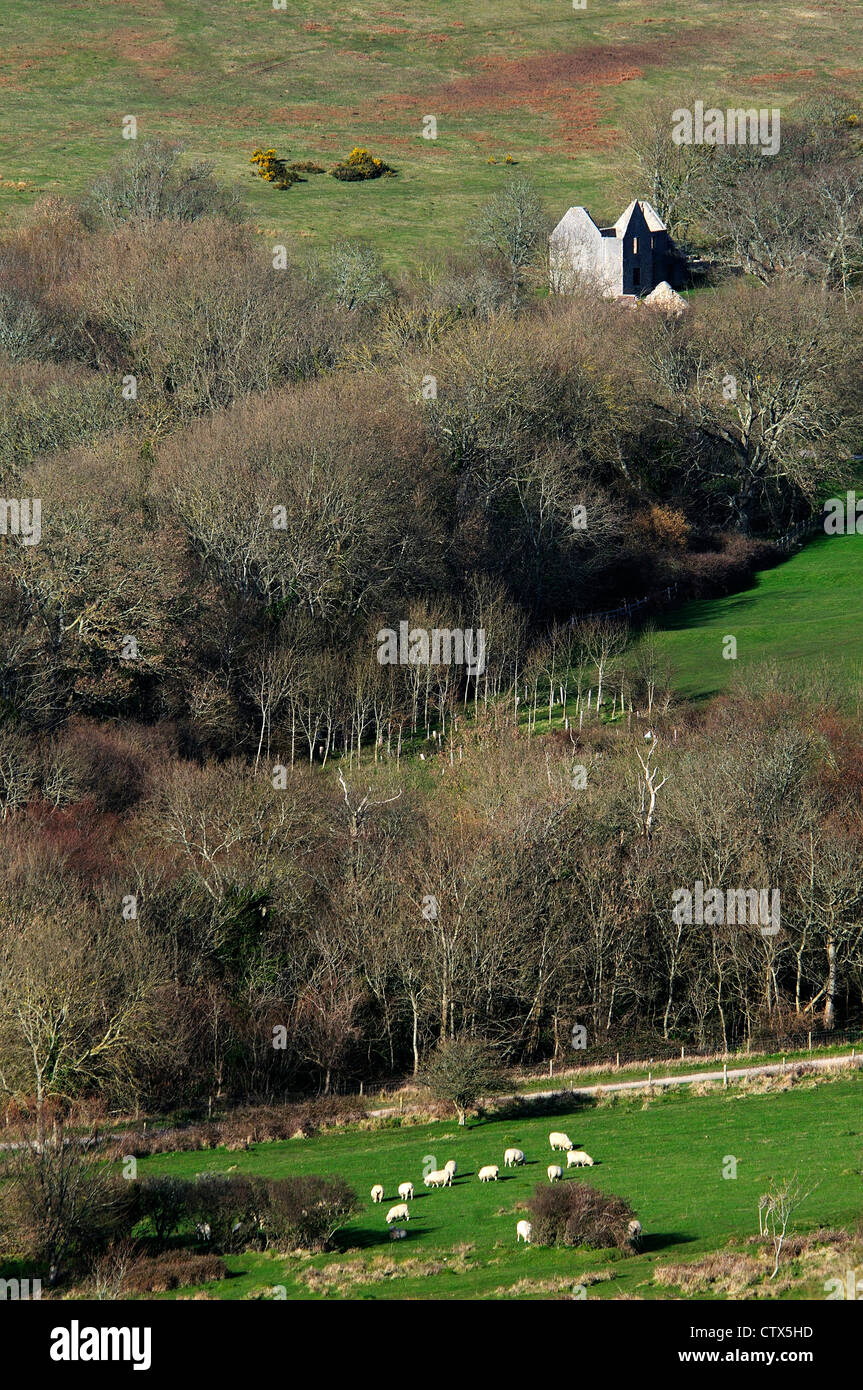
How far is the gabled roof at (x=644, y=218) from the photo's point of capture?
407ft

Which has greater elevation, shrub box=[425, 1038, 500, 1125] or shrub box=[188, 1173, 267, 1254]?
shrub box=[188, 1173, 267, 1254]

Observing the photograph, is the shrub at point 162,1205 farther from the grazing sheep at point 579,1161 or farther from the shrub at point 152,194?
the shrub at point 152,194

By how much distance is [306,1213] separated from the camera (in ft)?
119

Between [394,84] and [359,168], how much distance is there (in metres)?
21.6

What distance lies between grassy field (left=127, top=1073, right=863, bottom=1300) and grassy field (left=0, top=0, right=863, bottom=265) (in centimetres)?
9199

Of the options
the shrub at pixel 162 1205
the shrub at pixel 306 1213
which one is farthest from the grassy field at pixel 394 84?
the shrub at pixel 306 1213

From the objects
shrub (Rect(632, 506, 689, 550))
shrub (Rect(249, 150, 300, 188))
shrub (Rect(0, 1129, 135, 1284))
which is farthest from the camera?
shrub (Rect(249, 150, 300, 188))

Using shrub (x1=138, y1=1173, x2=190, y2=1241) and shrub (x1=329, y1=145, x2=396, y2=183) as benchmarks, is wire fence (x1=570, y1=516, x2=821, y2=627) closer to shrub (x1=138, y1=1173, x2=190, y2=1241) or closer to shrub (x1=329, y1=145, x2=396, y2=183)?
shrub (x1=138, y1=1173, x2=190, y2=1241)

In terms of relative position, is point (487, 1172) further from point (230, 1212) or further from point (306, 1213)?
point (230, 1212)

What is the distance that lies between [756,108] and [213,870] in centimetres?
11272

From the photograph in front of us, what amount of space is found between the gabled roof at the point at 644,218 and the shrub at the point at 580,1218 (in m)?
98.8

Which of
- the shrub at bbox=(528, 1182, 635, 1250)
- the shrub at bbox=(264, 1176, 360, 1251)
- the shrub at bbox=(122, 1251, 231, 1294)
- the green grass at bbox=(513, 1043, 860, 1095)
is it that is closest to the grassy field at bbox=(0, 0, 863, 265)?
the green grass at bbox=(513, 1043, 860, 1095)

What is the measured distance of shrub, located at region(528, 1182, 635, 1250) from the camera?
113ft

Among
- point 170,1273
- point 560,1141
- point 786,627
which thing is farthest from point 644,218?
point 170,1273
